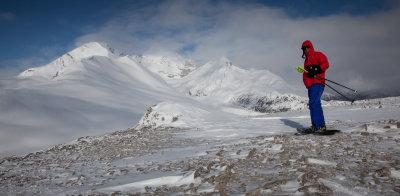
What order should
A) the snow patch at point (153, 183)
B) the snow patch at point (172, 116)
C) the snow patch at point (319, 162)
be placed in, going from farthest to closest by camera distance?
the snow patch at point (172, 116), the snow patch at point (319, 162), the snow patch at point (153, 183)

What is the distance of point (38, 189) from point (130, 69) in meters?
143

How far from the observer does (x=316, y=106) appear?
7133mm

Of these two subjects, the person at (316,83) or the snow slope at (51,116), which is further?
the snow slope at (51,116)

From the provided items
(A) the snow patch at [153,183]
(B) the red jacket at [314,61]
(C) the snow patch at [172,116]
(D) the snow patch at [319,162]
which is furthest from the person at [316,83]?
(C) the snow patch at [172,116]

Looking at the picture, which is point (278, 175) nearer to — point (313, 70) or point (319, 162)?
point (319, 162)

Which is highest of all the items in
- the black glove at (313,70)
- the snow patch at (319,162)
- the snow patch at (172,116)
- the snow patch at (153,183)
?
the black glove at (313,70)

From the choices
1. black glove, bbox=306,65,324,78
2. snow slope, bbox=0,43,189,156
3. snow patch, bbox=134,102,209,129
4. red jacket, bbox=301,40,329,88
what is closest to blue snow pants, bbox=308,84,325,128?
red jacket, bbox=301,40,329,88

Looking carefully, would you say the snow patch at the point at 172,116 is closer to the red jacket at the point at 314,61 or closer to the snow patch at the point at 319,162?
the red jacket at the point at 314,61

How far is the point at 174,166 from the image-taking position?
4.58m

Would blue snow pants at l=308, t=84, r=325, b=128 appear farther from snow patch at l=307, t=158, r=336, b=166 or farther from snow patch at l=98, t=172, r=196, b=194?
snow patch at l=98, t=172, r=196, b=194

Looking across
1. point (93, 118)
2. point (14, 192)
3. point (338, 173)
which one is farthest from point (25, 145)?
point (338, 173)

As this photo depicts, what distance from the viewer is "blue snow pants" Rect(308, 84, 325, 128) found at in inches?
277

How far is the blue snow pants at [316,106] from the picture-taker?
23.1ft

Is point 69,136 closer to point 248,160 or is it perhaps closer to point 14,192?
point 14,192
